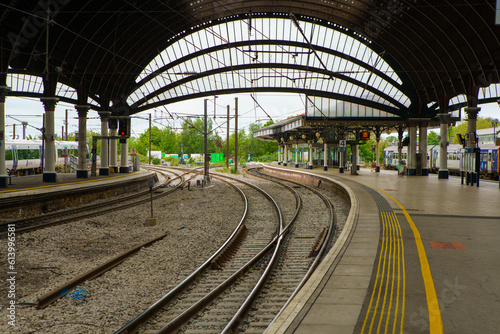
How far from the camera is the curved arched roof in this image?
2322 cm

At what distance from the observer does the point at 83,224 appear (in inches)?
593

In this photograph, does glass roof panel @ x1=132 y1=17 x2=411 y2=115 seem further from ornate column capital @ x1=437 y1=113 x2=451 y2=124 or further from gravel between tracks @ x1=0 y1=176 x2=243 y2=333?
gravel between tracks @ x1=0 y1=176 x2=243 y2=333

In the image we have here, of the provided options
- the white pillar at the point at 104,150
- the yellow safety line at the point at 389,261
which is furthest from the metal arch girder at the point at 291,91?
the yellow safety line at the point at 389,261

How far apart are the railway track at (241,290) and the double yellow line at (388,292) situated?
5.41ft

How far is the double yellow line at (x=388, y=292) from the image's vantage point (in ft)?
16.9

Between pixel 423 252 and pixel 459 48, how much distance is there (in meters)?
25.0

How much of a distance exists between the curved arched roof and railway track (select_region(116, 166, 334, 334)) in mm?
16057

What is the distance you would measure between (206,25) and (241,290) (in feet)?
109

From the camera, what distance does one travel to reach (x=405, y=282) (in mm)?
6680

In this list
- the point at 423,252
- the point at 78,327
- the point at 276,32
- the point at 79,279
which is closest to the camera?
the point at 78,327

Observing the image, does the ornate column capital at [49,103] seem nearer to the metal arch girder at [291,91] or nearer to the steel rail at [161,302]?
the metal arch girder at [291,91]

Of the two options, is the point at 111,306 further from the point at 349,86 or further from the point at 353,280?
the point at 349,86

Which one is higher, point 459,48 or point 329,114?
point 459,48

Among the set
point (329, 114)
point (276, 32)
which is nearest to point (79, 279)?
point (276, 32)
